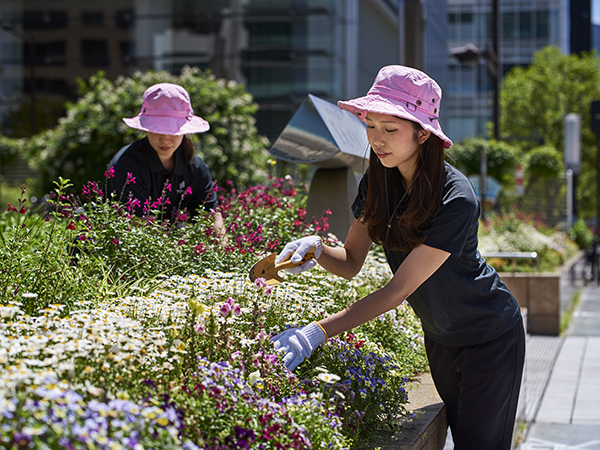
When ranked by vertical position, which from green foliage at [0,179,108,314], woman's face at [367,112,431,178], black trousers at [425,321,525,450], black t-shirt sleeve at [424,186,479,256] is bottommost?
black trousers at [425,321,525,450]

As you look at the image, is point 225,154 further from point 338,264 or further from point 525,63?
point 525,63

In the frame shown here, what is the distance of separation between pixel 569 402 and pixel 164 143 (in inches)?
156

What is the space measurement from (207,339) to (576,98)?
36.2 meters

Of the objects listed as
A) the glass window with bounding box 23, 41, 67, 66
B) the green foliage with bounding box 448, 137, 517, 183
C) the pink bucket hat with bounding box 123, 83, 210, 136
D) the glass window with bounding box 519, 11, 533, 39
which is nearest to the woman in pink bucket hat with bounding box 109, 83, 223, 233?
the pink bucket hat with bounding box 123, 83, 210, 136

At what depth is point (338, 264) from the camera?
2.72 m

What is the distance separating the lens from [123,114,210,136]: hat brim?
12.4ft

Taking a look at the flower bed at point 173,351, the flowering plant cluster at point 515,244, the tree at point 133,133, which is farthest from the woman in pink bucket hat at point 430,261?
the tree at point 133,133

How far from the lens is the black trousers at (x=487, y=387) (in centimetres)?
260

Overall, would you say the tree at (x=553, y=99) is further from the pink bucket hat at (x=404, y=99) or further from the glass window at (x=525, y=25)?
the pink bucket hat at (x=404, y=99)

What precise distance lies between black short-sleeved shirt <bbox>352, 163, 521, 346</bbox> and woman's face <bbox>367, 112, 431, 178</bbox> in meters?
0.16

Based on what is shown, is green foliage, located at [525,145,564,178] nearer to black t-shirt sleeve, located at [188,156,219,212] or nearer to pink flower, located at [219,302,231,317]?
black t-shirt sleeve, located at [188,156,219,212]

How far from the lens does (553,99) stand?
34.8 meters

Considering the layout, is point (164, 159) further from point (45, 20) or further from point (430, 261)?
point (45, 20)

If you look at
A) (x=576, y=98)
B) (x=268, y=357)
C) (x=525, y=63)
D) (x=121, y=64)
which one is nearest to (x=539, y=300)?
(x=268, y=357)
